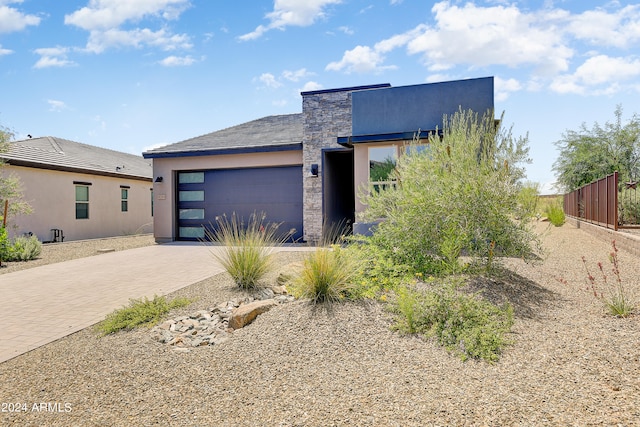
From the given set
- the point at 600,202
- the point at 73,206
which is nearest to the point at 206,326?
the point at 600,202

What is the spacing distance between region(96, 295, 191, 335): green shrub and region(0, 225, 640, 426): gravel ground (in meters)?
0.17

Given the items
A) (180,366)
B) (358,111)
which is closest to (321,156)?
(358,111)

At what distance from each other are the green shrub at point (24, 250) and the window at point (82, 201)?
569 centimetres

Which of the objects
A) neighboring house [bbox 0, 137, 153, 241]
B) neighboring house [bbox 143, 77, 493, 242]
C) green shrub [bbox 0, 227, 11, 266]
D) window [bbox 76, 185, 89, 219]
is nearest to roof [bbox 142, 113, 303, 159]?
neighboring house [bbox 143, 77, 493, 242]

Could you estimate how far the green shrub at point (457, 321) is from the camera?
3.33 meters

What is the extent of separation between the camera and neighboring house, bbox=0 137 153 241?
45.4ft

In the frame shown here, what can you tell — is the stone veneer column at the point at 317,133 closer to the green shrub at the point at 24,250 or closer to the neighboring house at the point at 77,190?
the green shrub at the point at 24,250

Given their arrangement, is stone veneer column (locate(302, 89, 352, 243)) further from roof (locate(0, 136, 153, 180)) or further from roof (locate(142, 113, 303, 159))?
roof (locate(0, 136, 153, 180))

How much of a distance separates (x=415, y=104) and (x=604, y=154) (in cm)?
1827

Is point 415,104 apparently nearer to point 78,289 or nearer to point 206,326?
point 206,326

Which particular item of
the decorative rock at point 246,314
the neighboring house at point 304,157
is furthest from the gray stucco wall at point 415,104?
the decorative rock at point 246,314

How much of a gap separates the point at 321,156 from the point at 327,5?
4720mm

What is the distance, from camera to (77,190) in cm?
1584

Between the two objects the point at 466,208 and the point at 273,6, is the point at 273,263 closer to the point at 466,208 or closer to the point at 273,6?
the point at 466,208
